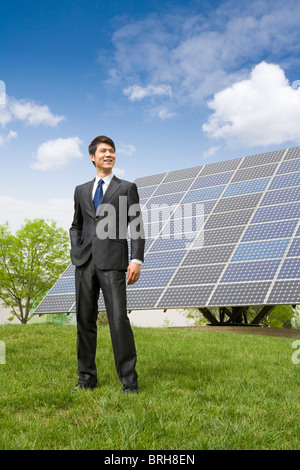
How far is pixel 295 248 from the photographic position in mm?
13648

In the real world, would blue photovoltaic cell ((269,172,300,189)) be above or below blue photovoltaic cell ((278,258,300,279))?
above

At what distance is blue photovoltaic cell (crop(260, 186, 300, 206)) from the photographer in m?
15.9

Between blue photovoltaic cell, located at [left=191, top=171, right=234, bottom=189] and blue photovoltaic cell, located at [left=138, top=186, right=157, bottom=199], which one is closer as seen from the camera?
blue photovoltaic cell, located at [left=191, top=171, right=234, bottom=189]

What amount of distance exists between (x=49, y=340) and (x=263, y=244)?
8465 mm

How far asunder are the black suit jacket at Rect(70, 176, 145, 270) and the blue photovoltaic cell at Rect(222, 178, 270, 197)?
13.2 metres

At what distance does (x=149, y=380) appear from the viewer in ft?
16.3

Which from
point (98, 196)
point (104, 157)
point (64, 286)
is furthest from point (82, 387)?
point (64, 286)

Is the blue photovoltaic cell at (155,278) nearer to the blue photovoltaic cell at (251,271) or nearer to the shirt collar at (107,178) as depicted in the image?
the blue photovoltaic cell at (251,271)

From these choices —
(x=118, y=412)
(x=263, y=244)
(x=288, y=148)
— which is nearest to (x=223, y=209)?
(x=263, y=244)

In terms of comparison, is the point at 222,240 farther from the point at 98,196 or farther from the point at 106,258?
the point at 106,258

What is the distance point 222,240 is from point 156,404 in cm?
1191

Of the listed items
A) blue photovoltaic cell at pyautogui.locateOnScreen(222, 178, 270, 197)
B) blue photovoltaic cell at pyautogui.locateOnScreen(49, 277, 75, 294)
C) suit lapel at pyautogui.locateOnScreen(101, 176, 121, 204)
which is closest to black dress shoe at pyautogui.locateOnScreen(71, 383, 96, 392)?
suit lapel at pyautogui.locateOnScreen(101, 176, 121, 204)

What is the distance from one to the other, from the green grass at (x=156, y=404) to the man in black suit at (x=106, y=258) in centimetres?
32

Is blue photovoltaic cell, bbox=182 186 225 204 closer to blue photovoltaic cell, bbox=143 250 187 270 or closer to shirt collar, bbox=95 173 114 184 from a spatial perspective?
blue photovoltaic cell, bbox=143 250 187 270
